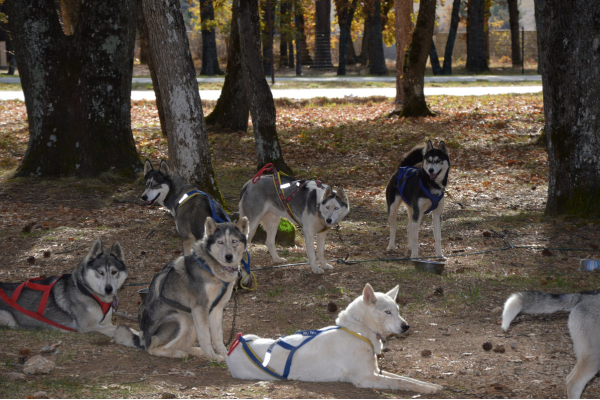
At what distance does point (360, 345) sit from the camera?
512cm

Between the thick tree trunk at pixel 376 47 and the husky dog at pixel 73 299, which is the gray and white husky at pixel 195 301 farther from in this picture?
the thick tree trunk at pixel 376 47

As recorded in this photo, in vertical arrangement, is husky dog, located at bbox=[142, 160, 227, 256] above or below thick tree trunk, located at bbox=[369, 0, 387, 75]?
below

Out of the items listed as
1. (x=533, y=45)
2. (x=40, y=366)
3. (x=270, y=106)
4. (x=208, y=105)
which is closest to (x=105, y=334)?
(x=40, y=366)

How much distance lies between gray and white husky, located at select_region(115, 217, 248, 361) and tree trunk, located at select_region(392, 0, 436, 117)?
1768 centimetres

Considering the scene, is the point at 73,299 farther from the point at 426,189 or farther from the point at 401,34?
the point at 401,34

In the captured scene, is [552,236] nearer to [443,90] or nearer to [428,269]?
[428,269]

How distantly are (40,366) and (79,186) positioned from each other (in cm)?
846

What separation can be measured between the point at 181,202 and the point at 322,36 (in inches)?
1763

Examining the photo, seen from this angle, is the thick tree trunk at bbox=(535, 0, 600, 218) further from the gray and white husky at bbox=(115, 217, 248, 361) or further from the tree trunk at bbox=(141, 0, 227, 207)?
the gray and white husky at bbox=(115, 217, 248, 361)

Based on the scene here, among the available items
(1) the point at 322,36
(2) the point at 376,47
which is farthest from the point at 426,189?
(1) the point at 322,36

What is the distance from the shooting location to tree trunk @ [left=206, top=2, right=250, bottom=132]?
770 inches

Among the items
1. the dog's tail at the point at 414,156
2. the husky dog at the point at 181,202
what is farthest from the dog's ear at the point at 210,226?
the dog's tail at the point at 414,156

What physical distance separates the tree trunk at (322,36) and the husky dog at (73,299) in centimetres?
4649

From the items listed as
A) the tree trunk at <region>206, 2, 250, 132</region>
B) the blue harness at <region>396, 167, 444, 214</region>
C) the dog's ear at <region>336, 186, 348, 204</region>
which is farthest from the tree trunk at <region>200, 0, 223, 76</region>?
the dog's ear at <region>336, 186, 348, 204</region>
